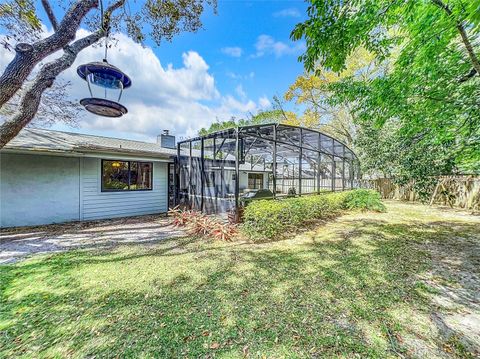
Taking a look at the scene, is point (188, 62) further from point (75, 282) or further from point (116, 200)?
point (75, 282)

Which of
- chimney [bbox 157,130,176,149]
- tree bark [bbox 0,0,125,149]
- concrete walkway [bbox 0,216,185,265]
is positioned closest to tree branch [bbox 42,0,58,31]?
tree bark [bbox 0,0,125,149]

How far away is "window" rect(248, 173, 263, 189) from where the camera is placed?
17.2 metres

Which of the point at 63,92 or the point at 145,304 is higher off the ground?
the point at 63,92

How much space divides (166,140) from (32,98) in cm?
913

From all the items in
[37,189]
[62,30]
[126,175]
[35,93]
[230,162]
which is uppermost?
[62,30]

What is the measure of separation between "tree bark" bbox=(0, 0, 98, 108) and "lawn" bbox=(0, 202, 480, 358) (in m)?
3.30

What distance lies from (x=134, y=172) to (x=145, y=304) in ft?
23.1

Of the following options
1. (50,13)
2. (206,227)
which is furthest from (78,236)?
(50,13)

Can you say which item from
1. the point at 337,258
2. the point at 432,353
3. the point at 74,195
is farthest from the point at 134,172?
the point at 432,353

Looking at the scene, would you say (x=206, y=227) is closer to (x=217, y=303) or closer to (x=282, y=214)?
(x=282, y=214)

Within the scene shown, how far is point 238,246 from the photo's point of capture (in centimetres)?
523

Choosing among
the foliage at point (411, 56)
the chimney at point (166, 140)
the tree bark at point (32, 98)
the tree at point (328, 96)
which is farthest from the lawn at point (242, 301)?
the tree at point (328, 96)

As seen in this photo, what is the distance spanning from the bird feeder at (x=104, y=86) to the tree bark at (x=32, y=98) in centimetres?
41

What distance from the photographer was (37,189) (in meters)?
7.00
